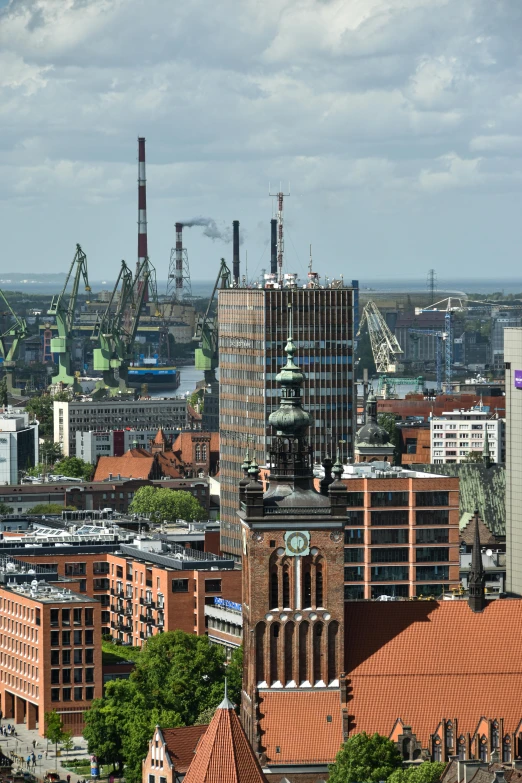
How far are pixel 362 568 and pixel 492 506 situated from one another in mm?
43123

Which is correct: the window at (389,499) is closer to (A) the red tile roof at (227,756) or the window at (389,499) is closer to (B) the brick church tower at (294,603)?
(B) the brick church tower at (294,603)

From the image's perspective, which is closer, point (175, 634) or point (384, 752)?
point (384, 752)

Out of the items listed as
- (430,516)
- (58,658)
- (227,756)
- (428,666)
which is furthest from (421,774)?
(430,516)

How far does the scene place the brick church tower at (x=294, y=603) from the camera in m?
97.8

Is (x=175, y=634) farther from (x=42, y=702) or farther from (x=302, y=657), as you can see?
(x=302, y=657)

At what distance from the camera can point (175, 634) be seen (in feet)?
427

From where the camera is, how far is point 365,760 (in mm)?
95188

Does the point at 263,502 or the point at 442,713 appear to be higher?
the point at 263,502

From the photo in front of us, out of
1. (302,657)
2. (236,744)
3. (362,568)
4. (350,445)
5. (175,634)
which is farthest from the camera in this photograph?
(350,445)

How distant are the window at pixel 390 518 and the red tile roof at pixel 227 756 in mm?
52251

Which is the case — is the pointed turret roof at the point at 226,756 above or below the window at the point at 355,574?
below

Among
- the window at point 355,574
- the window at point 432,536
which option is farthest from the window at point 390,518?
the window at point 355,574

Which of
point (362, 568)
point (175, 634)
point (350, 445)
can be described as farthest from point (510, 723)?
point (350, 445)

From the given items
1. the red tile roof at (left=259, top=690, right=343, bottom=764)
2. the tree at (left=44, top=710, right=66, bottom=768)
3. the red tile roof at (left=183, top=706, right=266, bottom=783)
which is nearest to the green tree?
the red tile roof at (left=259, top=690, right=343, bottom=764)
